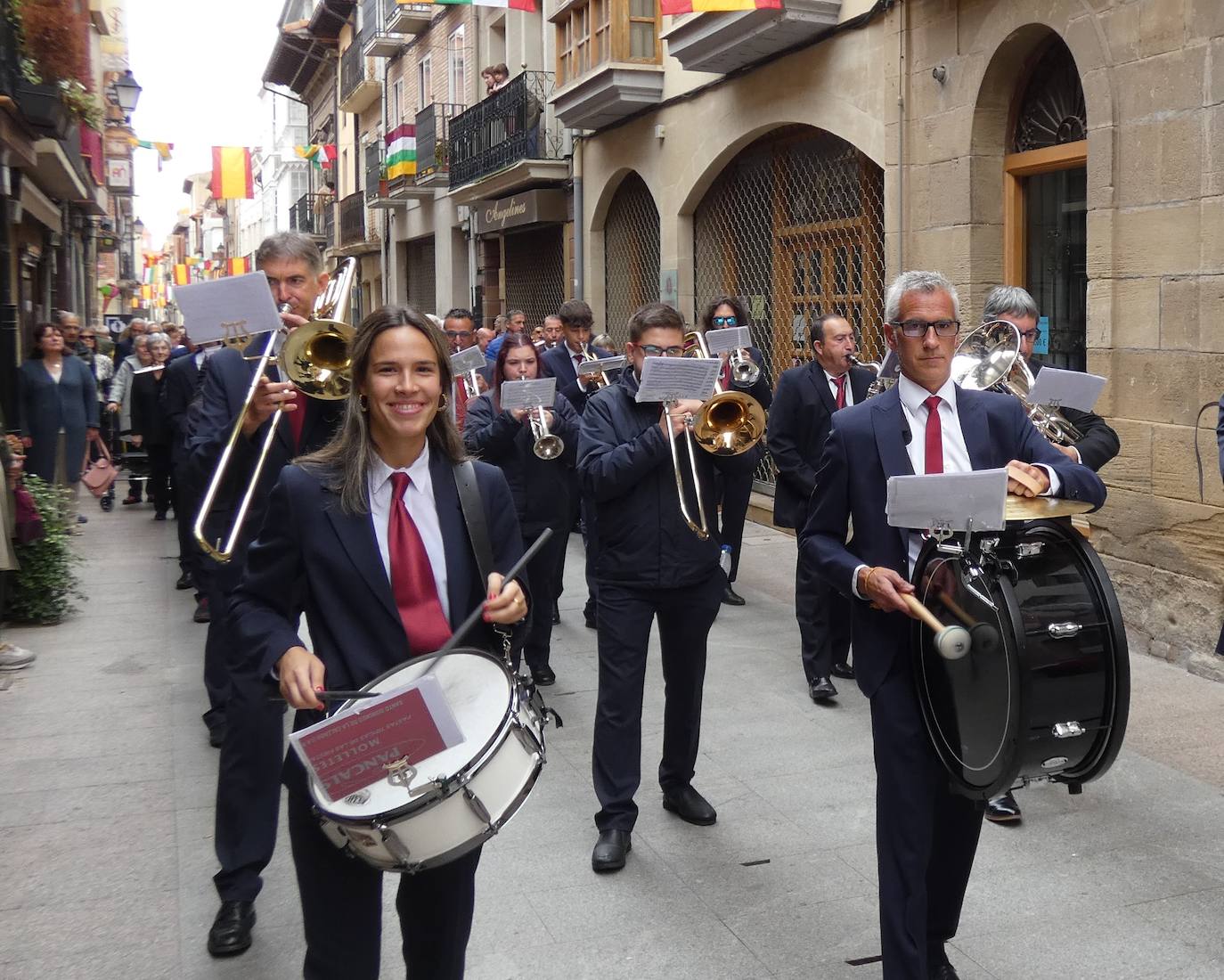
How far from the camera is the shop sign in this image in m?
17.8

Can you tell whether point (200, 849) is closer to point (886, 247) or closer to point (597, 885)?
point (597, 885)

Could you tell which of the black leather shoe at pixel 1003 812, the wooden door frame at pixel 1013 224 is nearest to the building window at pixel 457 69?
the wooden door frame at pixel 1013 224

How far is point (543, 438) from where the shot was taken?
21.5ft

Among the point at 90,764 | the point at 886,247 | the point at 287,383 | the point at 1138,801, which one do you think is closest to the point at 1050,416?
the point at 1138,801

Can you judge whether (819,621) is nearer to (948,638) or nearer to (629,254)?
(948,638)

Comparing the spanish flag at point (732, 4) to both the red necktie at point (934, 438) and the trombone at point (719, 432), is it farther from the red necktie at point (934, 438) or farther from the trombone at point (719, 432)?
the red necktie at point (934, 438)

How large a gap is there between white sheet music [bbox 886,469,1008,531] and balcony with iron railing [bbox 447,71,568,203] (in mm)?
15187

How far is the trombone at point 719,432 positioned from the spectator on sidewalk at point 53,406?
321 inches

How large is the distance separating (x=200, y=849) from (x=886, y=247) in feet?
22.5

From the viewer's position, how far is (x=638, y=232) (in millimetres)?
16078

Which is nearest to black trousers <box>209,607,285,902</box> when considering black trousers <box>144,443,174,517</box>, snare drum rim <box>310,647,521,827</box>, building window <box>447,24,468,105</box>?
snare drum rim <box>310,647,521,827</box>

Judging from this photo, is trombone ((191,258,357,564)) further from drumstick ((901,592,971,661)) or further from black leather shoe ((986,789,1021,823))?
black leather shoe ((986,789,1021,823))

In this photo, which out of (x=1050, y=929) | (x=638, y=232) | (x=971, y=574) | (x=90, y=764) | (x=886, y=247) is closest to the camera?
(x=971, y=574)

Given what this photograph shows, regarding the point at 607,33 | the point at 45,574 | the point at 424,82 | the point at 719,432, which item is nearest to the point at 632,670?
the point at 719,432
